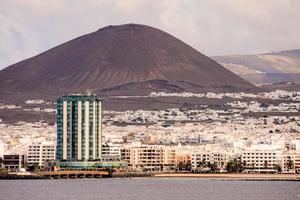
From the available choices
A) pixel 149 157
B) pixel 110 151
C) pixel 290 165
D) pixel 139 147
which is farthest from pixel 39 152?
pixel 290 165

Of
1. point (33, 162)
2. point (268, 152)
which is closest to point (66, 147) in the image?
point (33, 162)

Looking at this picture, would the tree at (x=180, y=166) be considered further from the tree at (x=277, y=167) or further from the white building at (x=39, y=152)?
the white building at (x=39, y=152)

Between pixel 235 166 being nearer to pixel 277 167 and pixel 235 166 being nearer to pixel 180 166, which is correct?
pixel 277 167

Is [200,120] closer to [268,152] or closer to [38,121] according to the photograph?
[38,121]

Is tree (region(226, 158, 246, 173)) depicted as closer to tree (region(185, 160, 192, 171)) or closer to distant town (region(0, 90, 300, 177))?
distant town (region(0, 90, 300, 177))

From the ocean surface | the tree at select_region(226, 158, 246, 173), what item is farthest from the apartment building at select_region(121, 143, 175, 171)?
the ocean surface

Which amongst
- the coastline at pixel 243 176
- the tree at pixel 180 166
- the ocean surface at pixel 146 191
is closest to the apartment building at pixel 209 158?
the tree at pixel 180 166
